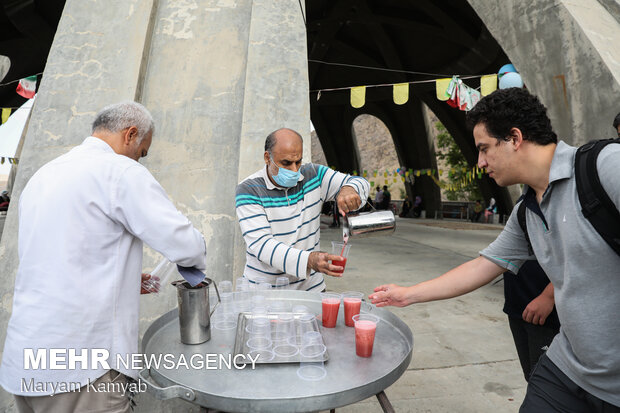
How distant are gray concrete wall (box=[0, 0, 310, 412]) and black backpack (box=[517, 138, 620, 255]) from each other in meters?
2.60

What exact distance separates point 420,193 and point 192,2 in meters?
19.8

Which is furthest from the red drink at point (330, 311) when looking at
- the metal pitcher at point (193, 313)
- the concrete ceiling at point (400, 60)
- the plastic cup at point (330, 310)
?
the concrete ceiling at point (400, 60)

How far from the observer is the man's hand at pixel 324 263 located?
1.93 m

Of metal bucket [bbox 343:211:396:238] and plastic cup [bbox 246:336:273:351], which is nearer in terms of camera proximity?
plastic cup [bbox 246:336:273:351]

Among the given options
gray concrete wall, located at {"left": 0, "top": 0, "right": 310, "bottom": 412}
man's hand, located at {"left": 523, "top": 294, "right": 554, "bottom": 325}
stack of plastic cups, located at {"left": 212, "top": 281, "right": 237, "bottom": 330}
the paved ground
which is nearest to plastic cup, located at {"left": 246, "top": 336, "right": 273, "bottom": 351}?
stack of plastic cups, located at {"left": 212, "top": 281, "right": 237, "bottom": 330}

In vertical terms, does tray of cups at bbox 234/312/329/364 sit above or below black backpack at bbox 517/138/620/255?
below

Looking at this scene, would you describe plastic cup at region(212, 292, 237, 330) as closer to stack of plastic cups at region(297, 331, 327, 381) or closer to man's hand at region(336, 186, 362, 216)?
stack of plastic cups at region(297, 331, 327, 381)

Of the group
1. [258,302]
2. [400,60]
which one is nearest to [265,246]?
[258,302]

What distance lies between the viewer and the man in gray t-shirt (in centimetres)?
126

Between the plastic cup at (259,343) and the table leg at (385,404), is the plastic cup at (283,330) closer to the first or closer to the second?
the plastic cup at (259,343)

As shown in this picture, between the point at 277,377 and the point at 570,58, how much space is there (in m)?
5.04

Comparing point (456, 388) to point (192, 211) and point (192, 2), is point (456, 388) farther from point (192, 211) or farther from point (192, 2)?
point (192, 2)

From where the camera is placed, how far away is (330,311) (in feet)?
5.65

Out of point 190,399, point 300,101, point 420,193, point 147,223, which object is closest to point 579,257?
point 190,399
